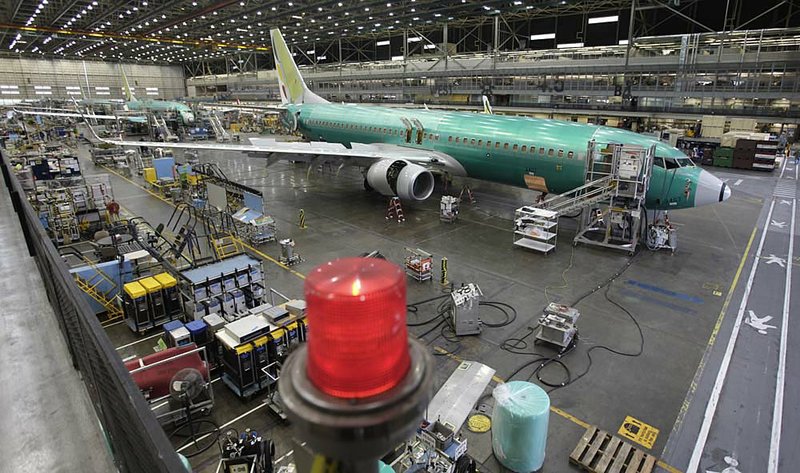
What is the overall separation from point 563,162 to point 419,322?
391 inches

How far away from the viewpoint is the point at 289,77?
32.7 m

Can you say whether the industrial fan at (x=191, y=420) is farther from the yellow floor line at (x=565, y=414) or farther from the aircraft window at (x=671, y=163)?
the aircraft window at (x=671, y=163)

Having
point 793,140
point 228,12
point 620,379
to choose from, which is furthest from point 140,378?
point 793,140

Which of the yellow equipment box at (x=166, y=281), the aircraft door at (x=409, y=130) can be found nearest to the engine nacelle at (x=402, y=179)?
the aircraft door at (x=409, y=130)

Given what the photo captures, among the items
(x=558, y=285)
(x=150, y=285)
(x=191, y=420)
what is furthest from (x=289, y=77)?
(x=191, y=420)

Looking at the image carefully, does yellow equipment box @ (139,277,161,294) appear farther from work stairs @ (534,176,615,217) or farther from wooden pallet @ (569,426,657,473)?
work stairs @ (534,176,615,217)

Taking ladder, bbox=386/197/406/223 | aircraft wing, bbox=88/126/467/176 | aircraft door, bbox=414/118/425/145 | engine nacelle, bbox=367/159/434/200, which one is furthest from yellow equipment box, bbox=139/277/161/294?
aircraft door, bbox=414/118/425/145

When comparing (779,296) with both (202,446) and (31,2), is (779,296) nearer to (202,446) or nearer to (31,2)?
(202,446)

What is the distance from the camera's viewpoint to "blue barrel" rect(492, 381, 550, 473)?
659 cm

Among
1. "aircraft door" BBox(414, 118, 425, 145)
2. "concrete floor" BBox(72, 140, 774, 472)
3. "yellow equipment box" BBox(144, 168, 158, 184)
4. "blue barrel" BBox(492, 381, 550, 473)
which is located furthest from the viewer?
"yellow equipment box" BBox(144, 168, 158, 184)

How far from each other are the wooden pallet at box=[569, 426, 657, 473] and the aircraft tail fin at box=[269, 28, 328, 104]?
28946mm

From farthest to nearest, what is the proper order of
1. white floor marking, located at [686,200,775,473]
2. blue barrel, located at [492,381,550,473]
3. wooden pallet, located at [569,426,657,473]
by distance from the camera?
white floor marking, located at [686,200,775,473], wooden pallet, located at [569,426,657,473], blue barrel, located at [492,381,550,473]

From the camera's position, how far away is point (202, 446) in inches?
298

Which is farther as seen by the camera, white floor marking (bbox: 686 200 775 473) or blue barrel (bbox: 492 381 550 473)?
white floor marking (bbox: 686 200 775 473)
